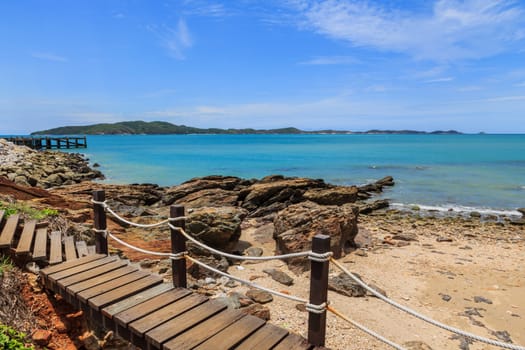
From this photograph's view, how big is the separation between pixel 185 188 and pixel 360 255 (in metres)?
13.8

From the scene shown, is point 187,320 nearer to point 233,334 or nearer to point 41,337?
point 233,334

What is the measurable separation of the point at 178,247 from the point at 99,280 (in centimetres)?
120

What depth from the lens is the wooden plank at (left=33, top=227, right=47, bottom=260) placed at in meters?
5.35

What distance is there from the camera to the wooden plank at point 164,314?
3816mm

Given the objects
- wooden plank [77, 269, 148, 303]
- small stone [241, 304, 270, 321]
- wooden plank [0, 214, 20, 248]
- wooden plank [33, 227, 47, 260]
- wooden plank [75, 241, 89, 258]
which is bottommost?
small stone [241, 304, 270, 321]

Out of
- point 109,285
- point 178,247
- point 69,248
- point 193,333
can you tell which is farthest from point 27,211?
point 193,333

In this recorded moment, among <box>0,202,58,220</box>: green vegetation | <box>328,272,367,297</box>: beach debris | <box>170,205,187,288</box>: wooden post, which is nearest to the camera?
<box>170,205,187,288</box>: wooden post

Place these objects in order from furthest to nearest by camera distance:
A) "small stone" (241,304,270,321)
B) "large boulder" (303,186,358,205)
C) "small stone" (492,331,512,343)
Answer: "large boulder" (303,186,358,205), "small stone" (492,331,512,343), "small stone" (241,304,270,321)

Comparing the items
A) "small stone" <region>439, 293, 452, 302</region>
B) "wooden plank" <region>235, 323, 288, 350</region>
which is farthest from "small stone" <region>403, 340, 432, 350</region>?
"wooden plank" <region>235, 323, 288, 350</region>

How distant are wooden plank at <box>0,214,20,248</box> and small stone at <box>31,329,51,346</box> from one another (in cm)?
159

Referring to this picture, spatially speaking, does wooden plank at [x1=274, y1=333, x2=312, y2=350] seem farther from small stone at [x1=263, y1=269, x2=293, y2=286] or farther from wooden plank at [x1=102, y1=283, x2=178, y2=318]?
small stone at [x1=263, y1=269, x2=293, y2=286]

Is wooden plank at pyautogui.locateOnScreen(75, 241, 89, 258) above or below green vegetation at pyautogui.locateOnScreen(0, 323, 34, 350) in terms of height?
below

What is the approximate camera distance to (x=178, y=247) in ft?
16.2

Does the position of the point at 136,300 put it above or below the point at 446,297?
above
